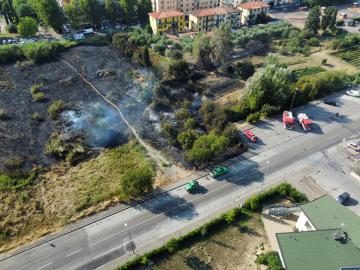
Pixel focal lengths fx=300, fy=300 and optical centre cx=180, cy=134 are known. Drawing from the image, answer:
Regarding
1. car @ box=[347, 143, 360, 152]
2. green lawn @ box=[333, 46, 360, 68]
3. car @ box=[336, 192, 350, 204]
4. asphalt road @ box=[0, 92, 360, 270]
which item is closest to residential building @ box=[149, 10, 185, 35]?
green lawn @ box=[333, 46, 360, 68]

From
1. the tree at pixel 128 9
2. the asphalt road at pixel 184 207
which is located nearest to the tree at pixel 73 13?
the tree at pixel 128 9

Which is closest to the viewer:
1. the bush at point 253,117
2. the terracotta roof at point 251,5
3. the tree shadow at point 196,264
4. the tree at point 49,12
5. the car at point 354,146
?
the tree shadow at point 196,264

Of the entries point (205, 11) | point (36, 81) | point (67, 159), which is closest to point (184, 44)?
point (205, 11)

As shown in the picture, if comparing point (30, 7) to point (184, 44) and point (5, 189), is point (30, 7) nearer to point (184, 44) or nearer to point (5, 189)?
point (184, 44)

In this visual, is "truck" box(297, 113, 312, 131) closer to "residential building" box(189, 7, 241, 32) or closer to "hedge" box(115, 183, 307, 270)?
"hedge" box(115, 183, 307, 270)

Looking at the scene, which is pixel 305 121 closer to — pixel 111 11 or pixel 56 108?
pixel 56 108

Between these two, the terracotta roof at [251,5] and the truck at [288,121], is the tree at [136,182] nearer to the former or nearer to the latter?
the truck at [288,121]
